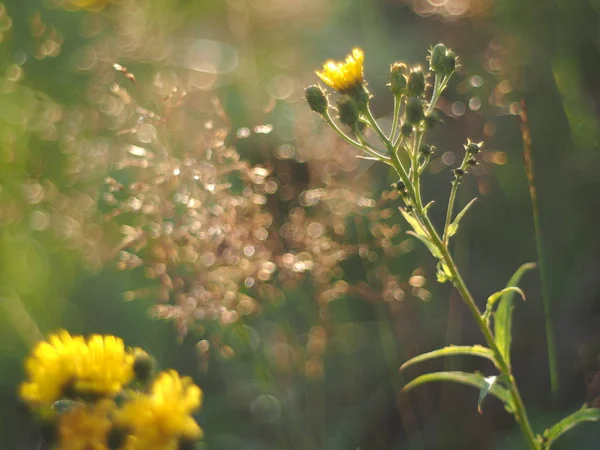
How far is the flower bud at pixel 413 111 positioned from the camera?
125cm

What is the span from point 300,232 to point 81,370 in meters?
0.72

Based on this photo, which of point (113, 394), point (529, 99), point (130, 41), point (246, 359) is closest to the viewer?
point (113, 394)

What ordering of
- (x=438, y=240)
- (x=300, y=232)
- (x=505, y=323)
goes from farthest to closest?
(x=300, y=232) → (x=505, y=323) → (x=438, y=240)

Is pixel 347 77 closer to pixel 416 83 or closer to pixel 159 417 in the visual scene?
pixel 416 83

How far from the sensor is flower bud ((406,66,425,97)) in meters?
1.31

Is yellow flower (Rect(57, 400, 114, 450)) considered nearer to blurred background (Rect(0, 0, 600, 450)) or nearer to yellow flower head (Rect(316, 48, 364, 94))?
blurred background (Rect(0, 0, 600, 450))

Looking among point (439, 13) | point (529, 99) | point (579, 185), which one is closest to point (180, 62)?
point (439, 13)

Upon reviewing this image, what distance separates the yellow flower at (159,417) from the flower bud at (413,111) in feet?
2.57

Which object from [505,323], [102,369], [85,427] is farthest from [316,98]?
[85,427]

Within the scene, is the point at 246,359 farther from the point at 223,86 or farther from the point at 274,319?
the point at 223,86

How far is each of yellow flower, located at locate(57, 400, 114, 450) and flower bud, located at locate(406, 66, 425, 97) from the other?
3.05 ft

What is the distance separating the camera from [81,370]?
1.46 meters

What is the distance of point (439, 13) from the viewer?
2.90 meters

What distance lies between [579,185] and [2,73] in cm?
250
